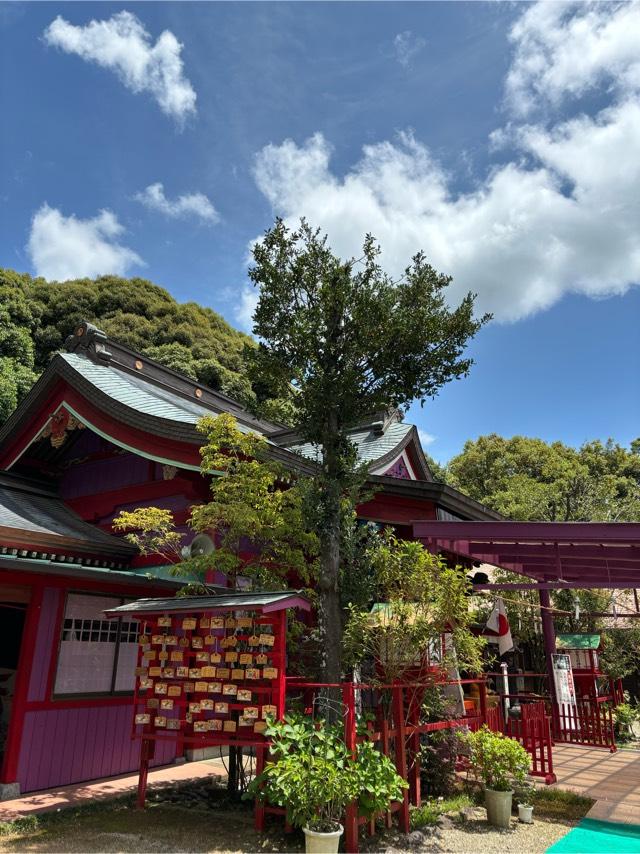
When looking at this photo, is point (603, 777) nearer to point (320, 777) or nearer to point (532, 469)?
point (320, 777)

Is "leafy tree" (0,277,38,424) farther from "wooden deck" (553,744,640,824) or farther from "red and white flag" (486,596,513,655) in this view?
"wooden deck" (553,744,640,824)

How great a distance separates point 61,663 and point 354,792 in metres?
5.14

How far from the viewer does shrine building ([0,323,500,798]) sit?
319 inches

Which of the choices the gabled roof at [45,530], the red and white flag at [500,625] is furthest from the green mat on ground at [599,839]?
the gabled roof at [45,530]

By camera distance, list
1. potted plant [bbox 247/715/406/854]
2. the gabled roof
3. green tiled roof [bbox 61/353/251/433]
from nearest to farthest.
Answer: potted plant [bbox 247/715/406/854]
the gabled roof
green tiled roof [bbox 61/353/251/433]

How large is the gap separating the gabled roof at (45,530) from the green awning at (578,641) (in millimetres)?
10600

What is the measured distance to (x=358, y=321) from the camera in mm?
7523

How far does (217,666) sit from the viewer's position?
6.89m

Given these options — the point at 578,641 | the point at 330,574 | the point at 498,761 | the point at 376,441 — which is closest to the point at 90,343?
the point at 376,441

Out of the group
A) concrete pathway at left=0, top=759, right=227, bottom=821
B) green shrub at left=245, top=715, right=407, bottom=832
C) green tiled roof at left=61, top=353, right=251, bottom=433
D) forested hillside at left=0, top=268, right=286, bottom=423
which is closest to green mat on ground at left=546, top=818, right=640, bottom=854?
green shrub at left=245, top=715, right=407, bottom=832

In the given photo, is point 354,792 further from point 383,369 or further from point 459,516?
point 459,516

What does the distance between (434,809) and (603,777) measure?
4.38m

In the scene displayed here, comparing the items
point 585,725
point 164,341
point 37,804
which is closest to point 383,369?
point 37,804

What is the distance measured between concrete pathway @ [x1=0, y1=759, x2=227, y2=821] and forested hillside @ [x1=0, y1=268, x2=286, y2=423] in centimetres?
2612
